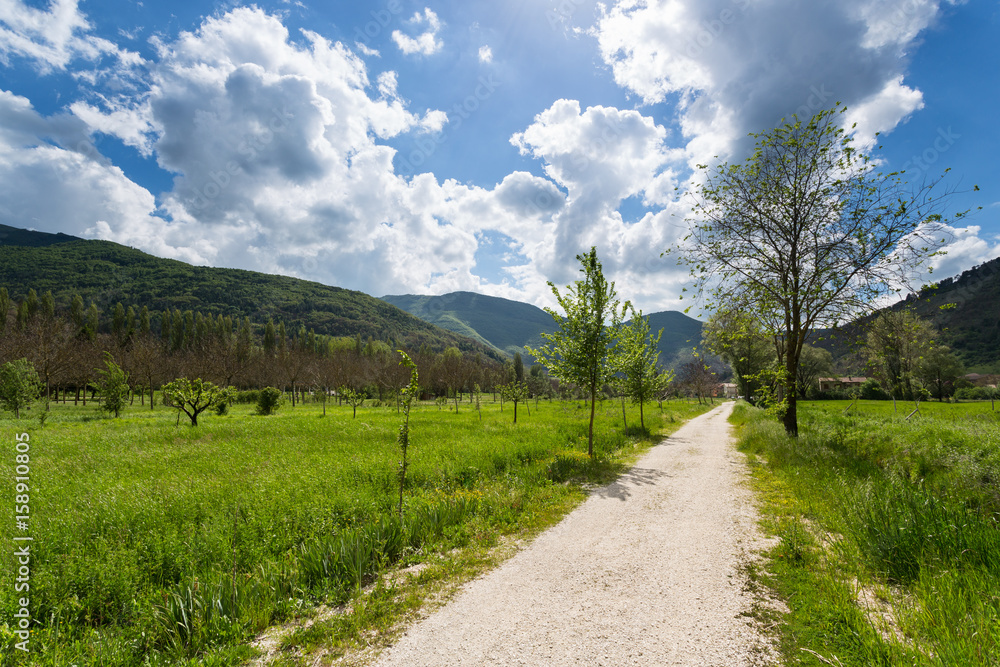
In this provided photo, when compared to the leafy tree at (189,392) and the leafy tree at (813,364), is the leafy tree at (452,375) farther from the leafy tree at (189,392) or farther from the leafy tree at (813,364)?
the leafy tree at (813,364)

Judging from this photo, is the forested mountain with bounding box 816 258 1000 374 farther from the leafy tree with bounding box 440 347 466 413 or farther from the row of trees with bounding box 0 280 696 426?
the row of trees with bounding box 0 280 696 426

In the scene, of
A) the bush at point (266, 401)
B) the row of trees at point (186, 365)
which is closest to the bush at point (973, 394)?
the row of trees at point (186, 365)

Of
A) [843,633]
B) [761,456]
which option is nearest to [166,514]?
[843,633]

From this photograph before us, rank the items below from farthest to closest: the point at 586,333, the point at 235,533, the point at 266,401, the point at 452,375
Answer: the point at 452,375, the point at 266,401, the point at 586,333, the point at 235,533

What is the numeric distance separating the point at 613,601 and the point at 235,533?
6491mm

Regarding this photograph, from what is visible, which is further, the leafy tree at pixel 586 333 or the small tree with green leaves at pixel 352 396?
the small tree with green leaves at pixel 352 396

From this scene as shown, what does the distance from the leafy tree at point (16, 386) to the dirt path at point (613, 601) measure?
40897 millimetres

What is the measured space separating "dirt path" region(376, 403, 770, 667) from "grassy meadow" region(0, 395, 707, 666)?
89 cm

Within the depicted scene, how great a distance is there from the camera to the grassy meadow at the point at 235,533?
14.9ft

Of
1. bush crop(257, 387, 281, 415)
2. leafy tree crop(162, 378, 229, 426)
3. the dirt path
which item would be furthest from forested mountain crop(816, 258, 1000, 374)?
leafy tree crop(162, 378, 229, 426)

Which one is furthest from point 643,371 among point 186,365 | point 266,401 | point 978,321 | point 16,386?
point 978,321

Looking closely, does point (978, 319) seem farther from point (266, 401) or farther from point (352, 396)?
point (266, 401)

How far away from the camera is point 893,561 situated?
5.43m

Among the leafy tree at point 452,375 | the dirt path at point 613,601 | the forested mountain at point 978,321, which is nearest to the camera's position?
the dirt path at point 613,601
